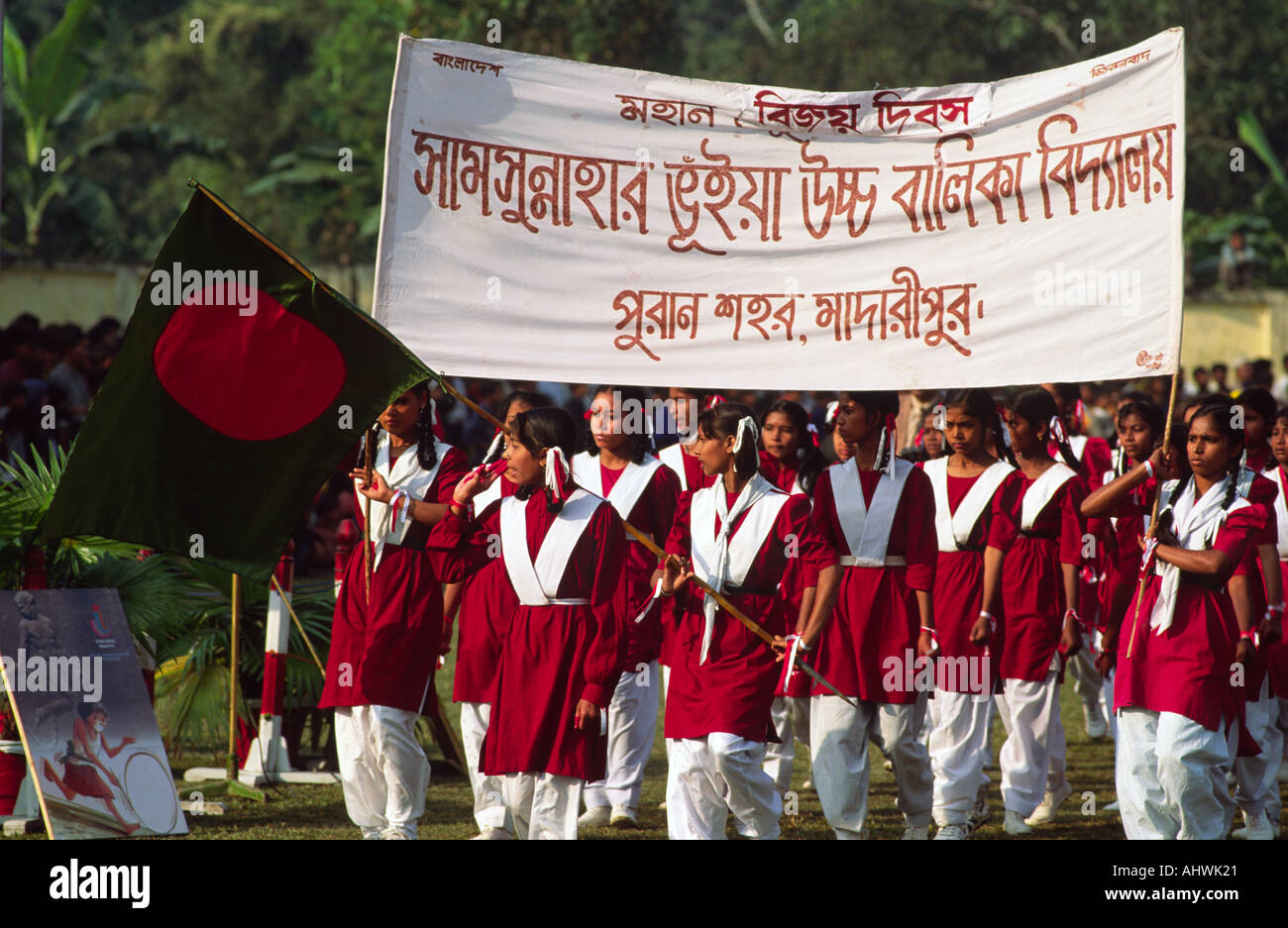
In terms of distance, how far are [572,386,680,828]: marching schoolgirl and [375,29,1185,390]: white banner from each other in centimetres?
143

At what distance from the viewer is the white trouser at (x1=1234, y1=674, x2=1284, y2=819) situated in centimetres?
762

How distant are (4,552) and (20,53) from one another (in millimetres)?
16611

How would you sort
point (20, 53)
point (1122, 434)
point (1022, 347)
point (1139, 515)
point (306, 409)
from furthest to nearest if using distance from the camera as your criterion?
Answer: point (20, 53)
point (1139, 515)
point (1122, 434)
point (1022, 347)
point (306, 409)

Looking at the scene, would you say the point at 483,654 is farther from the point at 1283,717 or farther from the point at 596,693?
the point at 1283,717

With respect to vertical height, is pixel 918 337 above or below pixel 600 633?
above

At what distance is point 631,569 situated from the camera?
8.31 m

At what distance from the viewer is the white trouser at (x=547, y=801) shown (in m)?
6.39

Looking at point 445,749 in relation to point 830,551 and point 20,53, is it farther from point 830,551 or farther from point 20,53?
point 20,53

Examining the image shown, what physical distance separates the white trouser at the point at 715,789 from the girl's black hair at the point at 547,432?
1.10 m

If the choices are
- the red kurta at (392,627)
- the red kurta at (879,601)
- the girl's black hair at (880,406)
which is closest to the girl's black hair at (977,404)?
the girl's black hair at (880,406)

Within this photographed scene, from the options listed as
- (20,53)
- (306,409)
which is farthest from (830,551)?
(20,53)

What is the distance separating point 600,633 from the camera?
6.48m

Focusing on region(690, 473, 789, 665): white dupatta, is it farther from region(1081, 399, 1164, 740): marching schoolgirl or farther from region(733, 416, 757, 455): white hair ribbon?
region(1081, 399, 1164, 740): marching schoolgirl

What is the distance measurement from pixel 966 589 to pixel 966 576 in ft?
0.21
